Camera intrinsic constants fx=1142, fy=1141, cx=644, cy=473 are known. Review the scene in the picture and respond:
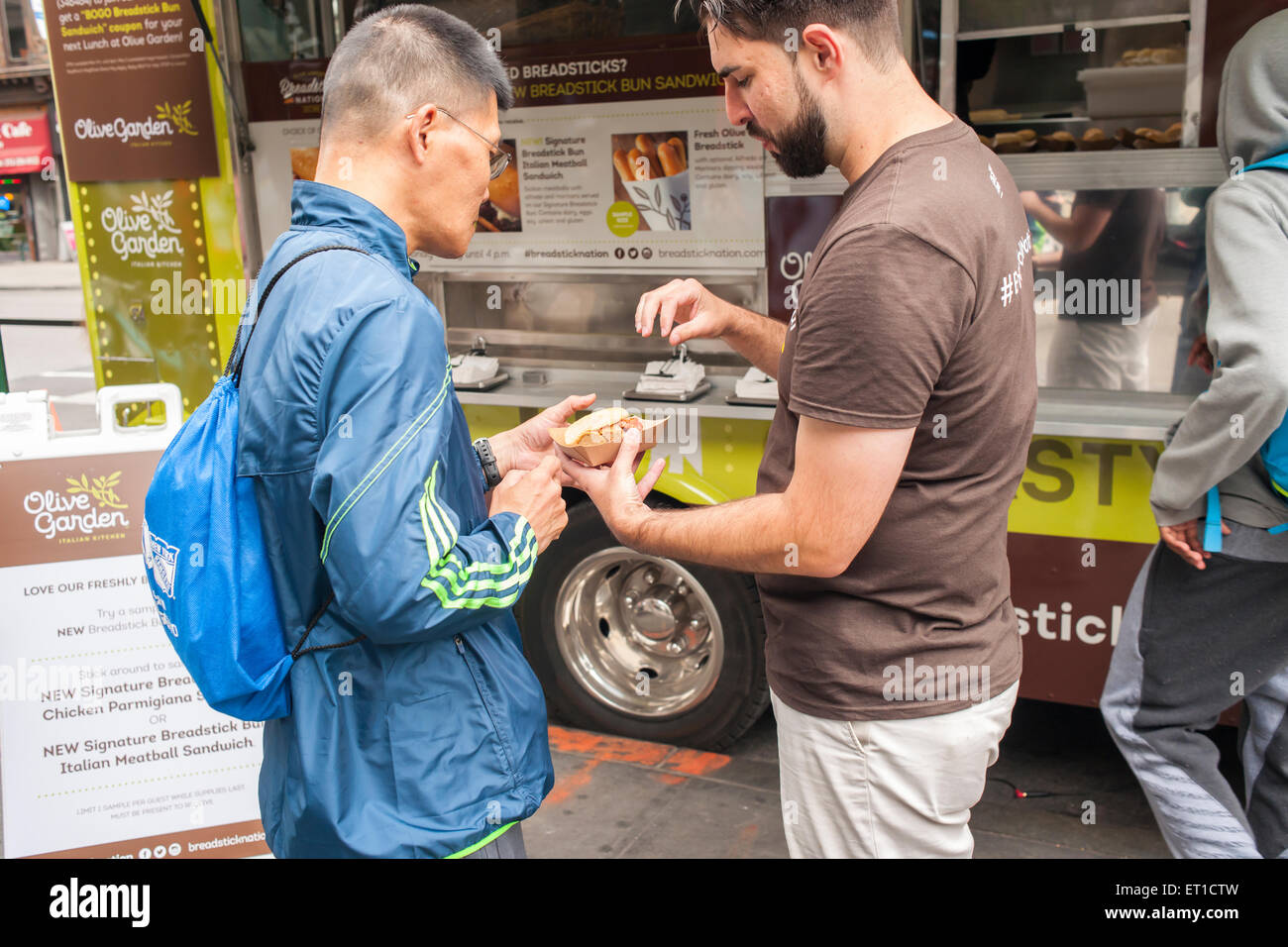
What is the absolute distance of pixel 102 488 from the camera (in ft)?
10.1

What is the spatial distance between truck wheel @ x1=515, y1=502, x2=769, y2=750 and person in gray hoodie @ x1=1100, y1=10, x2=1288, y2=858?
1.41 metres

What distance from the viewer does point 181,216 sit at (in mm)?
4297

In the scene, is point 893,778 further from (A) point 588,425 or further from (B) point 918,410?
(A) point 588,425

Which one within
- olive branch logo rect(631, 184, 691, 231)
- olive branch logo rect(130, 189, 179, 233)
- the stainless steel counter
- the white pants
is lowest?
the white pants

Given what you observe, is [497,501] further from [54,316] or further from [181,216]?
[54,316]

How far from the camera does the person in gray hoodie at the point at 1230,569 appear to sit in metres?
2.53

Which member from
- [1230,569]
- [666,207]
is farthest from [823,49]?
[666,207]

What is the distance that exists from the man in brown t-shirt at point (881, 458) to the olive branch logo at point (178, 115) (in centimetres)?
284

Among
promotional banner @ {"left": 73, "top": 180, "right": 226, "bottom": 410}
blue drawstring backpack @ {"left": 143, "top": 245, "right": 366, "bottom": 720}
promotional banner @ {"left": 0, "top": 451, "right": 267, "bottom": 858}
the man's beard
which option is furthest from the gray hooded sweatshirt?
promotional banner @ {"left": 73, "top": 180, "right": 226, "bottom": 410}

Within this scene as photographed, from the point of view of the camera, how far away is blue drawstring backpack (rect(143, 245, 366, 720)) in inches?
69.5

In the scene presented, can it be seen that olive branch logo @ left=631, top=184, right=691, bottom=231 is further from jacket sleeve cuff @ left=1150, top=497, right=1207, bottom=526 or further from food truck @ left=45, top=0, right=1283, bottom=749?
jacket sleeve cuff @ left=1150, top=497, right=1207, bottom=526

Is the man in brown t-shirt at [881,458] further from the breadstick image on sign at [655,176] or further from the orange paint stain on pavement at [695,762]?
the orange paint stain on pavement at [695,762]

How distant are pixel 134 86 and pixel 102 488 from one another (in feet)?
6.26
